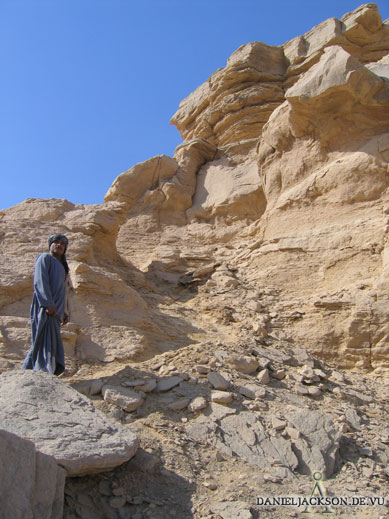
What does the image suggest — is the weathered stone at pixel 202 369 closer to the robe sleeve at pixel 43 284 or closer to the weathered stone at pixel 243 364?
the weathered stone at pixel 243 364

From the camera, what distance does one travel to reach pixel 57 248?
4.33m

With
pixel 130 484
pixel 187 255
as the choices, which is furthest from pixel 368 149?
pixel 130 484

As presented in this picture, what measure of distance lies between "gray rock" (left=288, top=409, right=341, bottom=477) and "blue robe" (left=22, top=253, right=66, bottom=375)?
2.15 metres

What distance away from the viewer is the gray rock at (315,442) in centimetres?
346

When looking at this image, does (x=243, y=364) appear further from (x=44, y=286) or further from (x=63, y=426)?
(x=63, y=426)

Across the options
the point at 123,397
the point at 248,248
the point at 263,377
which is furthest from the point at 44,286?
the point at 248,248

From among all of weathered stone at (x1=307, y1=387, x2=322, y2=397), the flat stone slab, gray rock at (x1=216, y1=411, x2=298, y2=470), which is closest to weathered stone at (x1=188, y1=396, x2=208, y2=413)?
gray rock at (x1=216, y1=411, x2=298, y2=470)

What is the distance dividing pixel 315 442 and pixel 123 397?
1.66 metres

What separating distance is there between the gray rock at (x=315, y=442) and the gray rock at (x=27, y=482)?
194 centimetres

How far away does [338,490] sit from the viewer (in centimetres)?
322

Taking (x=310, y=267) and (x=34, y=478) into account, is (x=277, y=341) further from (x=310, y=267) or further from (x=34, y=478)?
(x=34, y=478)

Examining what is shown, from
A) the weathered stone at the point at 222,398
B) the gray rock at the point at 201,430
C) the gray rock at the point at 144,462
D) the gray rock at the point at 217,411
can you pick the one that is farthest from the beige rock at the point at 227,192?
the gray rock at the point at 144,462

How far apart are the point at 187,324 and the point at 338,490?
3.27 metres

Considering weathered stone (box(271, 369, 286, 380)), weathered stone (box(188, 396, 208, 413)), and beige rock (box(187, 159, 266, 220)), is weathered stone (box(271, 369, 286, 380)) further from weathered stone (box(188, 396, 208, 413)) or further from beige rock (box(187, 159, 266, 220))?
beige rock (box(187, 159, 266, 220))
